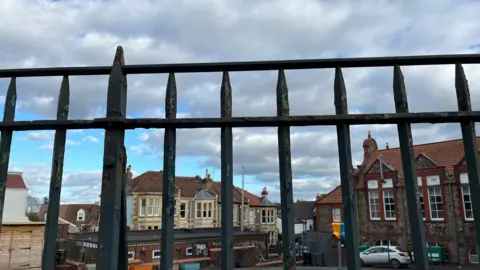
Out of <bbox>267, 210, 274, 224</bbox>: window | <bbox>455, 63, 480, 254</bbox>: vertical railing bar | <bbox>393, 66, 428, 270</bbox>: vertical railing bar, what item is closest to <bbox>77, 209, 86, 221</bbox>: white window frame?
<bbox>267, 210, 274, 224</bbox>: window

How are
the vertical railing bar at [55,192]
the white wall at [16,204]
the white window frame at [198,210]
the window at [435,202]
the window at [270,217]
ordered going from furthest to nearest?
the window at [270,217] < the white window frame at [198,210] < the window at [435,202] < the white wall at [16,204] < the vertical railing bar at [55,192]

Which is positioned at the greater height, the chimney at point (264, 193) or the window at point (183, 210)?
the chimney at point (264, 193)

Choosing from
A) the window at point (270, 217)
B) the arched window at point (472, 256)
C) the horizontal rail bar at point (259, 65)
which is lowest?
the arched window at point (472, 256)

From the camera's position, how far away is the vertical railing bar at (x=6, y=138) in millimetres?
2055

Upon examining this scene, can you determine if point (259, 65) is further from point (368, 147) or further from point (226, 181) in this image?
point (368, 147)

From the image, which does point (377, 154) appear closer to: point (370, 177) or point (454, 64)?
point (370, 177)

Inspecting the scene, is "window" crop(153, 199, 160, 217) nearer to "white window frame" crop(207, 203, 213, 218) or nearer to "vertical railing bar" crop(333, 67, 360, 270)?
"white window frame" crop(207, 203, 213, 218)

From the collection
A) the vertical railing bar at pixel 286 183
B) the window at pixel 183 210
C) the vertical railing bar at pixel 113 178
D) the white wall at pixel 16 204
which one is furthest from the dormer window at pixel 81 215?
the vertical railing bar at pixel 286 183

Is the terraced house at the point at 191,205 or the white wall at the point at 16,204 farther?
the terraced house at the point at 191,205

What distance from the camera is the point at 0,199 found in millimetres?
2086

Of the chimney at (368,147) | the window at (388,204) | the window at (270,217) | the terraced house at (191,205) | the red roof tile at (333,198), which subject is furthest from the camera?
the window at (270,217)

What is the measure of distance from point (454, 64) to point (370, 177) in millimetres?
28399

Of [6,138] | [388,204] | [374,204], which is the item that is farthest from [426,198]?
[6,138]

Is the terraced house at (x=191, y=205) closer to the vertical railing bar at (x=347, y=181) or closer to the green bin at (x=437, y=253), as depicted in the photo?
the green bin at (x=437, y=253)
